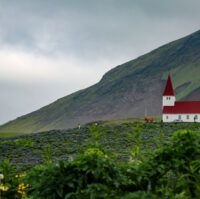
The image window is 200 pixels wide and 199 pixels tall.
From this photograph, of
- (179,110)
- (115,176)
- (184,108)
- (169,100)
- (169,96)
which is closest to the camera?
(115,176)

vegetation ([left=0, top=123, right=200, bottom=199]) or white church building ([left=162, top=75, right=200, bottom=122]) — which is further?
white church building ([left=162, top=75, right=200, bottom=122])

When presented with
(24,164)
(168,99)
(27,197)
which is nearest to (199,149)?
(27,197)

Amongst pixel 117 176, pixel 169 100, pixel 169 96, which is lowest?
pixel 117 176

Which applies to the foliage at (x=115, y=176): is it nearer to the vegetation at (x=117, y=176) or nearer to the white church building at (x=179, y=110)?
the vegetation at (x=117, y=176)

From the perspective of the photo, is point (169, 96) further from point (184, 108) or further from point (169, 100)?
point (184, 108)

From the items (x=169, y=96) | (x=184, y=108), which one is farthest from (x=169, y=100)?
(x=184, y=108)

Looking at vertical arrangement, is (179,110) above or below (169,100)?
below

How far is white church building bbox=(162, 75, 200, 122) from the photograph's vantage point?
3366 inches

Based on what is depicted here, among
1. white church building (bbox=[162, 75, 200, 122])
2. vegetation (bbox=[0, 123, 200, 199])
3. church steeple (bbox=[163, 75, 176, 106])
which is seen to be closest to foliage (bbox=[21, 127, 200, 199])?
vegetation (bbox=[0, 123, 200, 199])

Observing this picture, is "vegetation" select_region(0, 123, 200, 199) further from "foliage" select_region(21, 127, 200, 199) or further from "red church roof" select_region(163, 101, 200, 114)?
"red church roof" select_region(163, 101, 200, 114)

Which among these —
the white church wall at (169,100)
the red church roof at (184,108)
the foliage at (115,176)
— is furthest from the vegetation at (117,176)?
the white church wall at (169,100)

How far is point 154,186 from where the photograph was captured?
7.73 metres

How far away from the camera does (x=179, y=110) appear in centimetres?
8681

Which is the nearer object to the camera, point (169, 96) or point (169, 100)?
point (169, 96)
